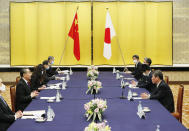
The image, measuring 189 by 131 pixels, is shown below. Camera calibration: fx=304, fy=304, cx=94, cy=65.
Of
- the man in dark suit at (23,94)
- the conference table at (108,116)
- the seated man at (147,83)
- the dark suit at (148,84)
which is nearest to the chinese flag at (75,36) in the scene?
the seated man at (147,83)

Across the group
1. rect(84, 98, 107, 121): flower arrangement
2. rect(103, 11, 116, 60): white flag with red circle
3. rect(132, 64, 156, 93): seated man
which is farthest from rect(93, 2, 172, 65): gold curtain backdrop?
rect(84, 98, 107, 121): flower arrangement

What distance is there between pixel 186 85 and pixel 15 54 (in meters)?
6.81

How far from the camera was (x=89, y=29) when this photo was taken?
1202cm

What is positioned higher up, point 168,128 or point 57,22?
point 57,22

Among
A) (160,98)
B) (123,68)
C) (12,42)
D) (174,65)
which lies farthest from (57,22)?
(160,98)

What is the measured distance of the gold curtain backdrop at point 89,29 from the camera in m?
12.0

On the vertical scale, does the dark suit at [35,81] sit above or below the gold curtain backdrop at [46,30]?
below

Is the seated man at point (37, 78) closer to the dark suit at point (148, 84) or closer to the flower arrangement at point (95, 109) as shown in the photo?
the dark suit at point (148, 84)

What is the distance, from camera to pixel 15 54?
12195 mm

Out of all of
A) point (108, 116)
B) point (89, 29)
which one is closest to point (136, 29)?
point (89, 29)

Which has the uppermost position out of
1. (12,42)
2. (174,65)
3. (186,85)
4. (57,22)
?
(57,22)

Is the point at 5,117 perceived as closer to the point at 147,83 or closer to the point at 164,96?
the point at 164,96

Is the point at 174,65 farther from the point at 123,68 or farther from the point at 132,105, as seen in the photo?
the point at 132,105

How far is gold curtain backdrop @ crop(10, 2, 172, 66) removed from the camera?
39.3 feet
